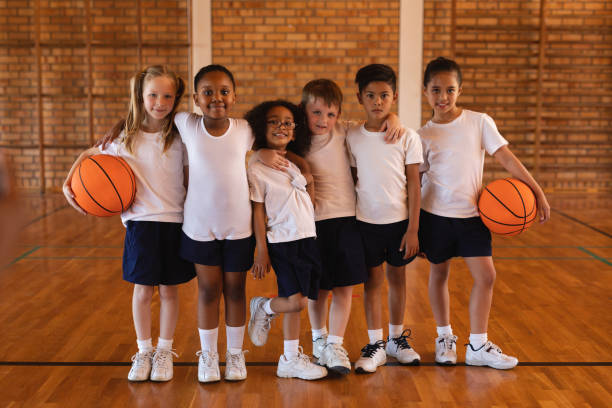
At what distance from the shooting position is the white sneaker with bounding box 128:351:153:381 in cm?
251

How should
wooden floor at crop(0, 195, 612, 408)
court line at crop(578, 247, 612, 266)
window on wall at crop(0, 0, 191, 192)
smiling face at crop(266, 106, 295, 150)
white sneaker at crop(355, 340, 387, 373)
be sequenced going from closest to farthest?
wooden floor at crop(0, 195, 612, 408), smiling face at crop(266, 106, 295, 150), white sneaker at crop(355, 340, 387, 373), court line at crop(578, 247, 612, 266), window on wall at crop(0, 0, 191, 192)

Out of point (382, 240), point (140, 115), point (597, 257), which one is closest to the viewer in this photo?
point (140, 115)

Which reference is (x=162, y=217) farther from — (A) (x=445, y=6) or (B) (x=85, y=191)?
(A) (x=445, y=6)

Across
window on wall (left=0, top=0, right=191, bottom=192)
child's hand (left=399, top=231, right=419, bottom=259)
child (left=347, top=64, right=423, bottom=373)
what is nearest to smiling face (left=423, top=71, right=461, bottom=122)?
child (left=347, top=64, right=423, bottom=373)

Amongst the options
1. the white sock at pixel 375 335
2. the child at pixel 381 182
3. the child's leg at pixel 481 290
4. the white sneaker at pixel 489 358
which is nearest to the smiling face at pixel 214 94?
the child at pixel 381 182

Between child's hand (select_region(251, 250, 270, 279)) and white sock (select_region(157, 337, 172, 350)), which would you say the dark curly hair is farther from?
white sock (select_region(157, 337, 172, 350))

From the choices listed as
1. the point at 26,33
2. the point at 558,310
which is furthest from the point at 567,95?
the point at 26,33

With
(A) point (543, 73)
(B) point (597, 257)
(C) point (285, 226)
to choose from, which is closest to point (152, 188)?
(C) point (285, 226)

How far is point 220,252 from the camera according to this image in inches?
96.5

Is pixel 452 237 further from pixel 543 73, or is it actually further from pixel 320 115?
pixel 543 73

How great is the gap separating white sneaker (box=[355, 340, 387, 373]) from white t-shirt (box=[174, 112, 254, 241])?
728mm

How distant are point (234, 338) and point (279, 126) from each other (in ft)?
2.85

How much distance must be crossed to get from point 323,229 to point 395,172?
0.37m

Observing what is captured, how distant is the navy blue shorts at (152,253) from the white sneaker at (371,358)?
0.84m
